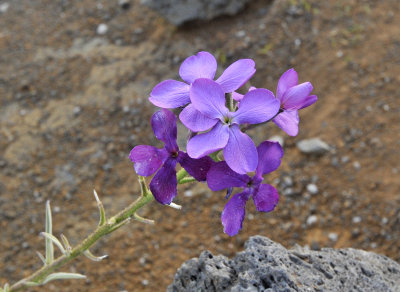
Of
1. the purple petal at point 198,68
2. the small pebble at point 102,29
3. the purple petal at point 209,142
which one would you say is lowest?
the small pebble at point 102,29

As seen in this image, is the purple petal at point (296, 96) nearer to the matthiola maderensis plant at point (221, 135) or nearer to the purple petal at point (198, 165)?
the matthiola maderensis plant at point (221, 135)

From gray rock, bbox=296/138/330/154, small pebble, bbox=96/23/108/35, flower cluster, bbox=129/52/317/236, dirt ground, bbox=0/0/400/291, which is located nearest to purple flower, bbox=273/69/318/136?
flower cluster, bbox=129/52/317/236

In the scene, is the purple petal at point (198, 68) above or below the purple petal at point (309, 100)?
above

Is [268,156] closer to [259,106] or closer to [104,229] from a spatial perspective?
[259,106]

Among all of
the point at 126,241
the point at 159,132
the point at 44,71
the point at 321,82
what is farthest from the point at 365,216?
the point at 44,71

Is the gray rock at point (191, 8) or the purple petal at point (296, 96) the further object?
the gray rock at point (191, 8)

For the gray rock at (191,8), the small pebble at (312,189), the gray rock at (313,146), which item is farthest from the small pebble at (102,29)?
the small pebble at (312,189)
